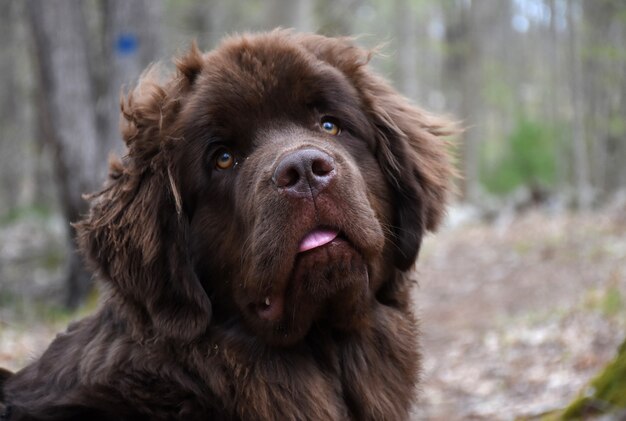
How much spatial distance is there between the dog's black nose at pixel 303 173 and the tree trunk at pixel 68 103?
7422 millimetres

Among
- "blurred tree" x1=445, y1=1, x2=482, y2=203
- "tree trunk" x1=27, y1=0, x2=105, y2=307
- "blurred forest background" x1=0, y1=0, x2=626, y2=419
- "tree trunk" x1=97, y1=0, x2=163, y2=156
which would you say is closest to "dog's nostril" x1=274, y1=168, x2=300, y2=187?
"blurred forest background" x1=0, y1=0, x2=626, y2=419

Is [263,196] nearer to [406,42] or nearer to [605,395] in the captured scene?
[605,395]

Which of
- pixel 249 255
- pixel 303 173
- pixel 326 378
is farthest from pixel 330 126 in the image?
pixel 326 378

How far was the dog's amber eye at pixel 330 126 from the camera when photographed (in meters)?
3.68

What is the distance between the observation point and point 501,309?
10094mm

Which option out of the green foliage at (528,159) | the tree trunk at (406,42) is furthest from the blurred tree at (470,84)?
the tree trunk at (406,42)

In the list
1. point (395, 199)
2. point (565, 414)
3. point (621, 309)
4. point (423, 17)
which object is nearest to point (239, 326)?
point (395, 199)

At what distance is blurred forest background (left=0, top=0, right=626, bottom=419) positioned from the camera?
704 centimetres

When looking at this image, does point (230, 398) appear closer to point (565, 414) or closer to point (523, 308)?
point (565, 414)

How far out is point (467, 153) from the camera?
1012 inches

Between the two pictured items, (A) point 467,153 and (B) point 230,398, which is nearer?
(B) point 230,398

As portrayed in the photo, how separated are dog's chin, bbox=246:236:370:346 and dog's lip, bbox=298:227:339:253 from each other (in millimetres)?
14

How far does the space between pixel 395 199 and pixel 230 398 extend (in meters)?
1.31

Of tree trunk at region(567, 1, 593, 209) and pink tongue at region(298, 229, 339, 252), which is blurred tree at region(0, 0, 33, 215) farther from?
pink tongue at region(298, 229, 339, 252)
